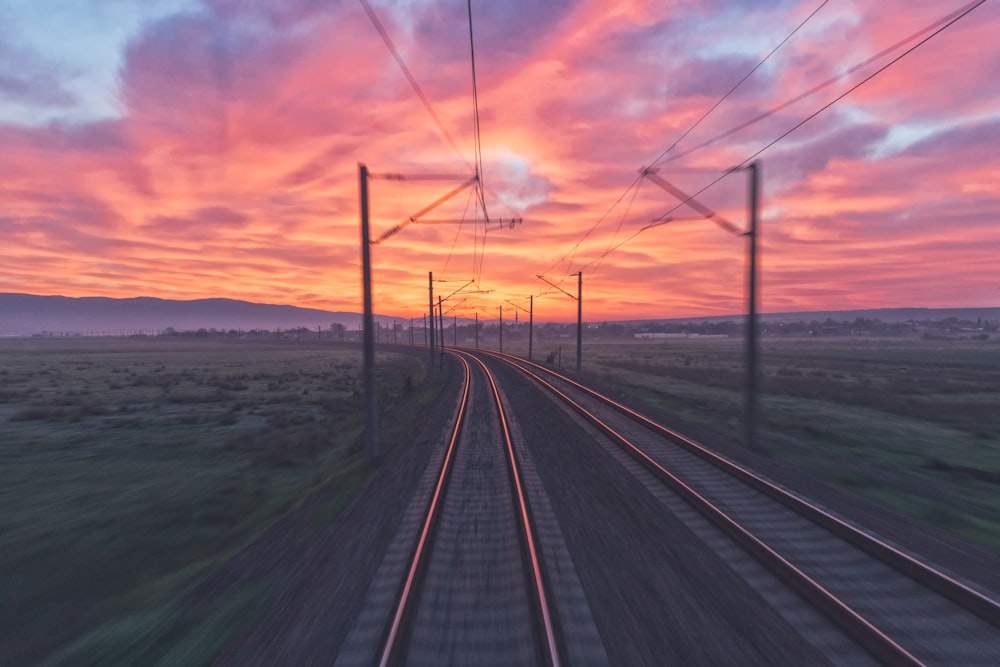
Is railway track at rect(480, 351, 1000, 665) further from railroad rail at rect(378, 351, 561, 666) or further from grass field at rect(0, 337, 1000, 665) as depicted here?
railroad rail at rect(378, 351, 561, 666)

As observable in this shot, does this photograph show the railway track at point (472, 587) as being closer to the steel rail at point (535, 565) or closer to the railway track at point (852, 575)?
the steel rail at point (535, 565)

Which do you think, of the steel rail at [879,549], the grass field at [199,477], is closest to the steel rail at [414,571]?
the grass field at [199,477]

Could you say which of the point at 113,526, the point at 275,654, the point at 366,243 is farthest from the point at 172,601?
the point at 366,243

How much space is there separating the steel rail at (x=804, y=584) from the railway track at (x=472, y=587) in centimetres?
307

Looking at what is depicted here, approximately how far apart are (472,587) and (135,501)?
10.3 meters

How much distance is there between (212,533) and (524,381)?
26547 millimetres

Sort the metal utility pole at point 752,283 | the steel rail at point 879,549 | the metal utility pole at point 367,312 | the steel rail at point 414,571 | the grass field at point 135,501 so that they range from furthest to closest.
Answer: the metal utility pole at point 752,283
the metal utility pole at point 367,312
the grass field at point 135,501
the steel rail at point 879,549
the steel rail at point 414,571

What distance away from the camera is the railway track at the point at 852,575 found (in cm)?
556

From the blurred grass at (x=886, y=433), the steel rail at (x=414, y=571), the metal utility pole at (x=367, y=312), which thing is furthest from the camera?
the metal utility pole at (x=367, y=312)

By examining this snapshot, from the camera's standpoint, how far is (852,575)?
23.5 ft

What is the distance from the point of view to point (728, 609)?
6.28 m

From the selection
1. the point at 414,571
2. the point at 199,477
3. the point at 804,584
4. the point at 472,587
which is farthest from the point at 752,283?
the point at 199,477

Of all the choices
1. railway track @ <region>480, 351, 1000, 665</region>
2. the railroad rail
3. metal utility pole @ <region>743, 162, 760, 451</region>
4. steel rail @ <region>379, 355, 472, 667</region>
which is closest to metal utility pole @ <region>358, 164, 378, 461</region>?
steel rail @ <region>379, 355, 472, 667</region>

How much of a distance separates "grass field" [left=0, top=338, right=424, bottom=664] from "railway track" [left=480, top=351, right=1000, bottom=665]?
308 inches
